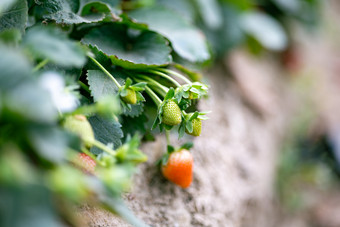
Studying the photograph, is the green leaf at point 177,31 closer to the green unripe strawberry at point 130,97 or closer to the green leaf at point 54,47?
the green unripe strawberry at point 130,97

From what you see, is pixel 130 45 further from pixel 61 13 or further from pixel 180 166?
pixel 180 166

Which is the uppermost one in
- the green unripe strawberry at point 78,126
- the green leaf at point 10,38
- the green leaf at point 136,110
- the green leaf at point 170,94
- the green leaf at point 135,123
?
the green leaf at point 10,38

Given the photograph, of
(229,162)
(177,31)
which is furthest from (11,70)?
(229,162)

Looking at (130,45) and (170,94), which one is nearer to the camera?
(170,94)

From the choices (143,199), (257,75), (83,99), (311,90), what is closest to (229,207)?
(143,199)

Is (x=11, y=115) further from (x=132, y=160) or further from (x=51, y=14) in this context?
(x=51, y=14)

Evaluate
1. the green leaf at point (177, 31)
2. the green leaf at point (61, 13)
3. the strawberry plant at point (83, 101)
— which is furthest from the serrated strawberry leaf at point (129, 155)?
the green leaf at point (177, 31)
